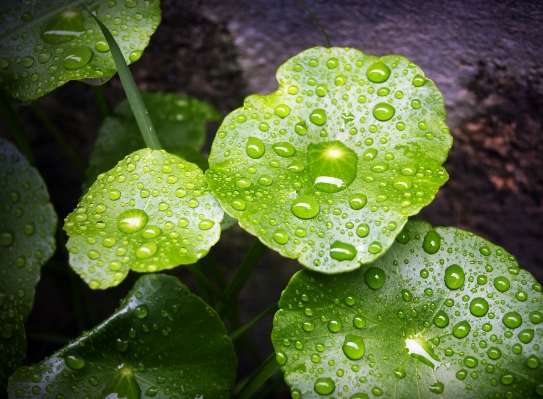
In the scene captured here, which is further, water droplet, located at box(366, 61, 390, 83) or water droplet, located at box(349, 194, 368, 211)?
water droplet, located at box(366, 61, 390, 83)

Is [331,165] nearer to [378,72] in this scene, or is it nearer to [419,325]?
[378,72]

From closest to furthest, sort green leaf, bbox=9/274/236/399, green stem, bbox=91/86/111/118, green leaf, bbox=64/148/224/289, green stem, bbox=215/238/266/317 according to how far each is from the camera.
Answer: green leaf, bbox=64/148/224/289 < green leaf, bbox=9/274/236/399 < green stem, bbox=215/238/266/317 < green stem, bbox=91/86/111/118

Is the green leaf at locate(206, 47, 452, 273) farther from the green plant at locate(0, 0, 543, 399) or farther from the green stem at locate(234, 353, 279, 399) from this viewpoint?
the green stem at locate(234, 353, 279, 399)

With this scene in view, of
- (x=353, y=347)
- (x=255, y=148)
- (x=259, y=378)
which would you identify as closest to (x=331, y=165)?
(x=255, y=148)

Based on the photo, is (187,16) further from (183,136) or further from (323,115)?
(323,115)

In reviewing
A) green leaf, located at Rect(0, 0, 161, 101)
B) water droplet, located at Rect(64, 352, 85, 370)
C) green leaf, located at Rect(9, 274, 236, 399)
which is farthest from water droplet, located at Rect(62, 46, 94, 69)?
water droplet, located at Rect(64, 352, 85, 370)

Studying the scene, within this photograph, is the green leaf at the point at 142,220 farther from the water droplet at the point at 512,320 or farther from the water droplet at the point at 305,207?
the water droplet at the point at 512,320
